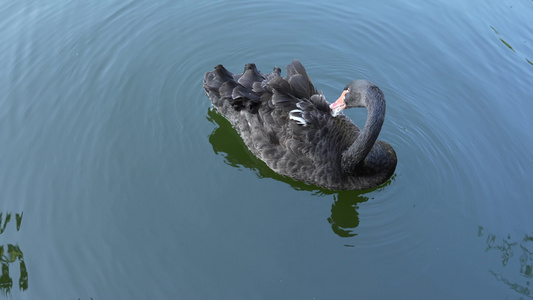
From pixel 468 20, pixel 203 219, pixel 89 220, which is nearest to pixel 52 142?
pixel 89 220

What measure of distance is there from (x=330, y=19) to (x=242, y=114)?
3633mm

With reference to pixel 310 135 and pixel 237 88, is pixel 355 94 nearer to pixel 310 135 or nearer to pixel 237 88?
pixel 310 135

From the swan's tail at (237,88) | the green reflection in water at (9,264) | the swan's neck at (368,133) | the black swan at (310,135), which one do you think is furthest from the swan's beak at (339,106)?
the green reflection in water at (9,264)

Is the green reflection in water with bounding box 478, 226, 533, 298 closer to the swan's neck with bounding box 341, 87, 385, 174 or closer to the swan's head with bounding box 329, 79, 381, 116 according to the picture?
the swan's neck with bounding box 341, 87, 385, 174

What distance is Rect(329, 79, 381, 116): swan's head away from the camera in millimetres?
5391

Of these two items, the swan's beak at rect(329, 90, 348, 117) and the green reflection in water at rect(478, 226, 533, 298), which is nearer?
the green reflection in water at rect(478, 226, 533, 298)

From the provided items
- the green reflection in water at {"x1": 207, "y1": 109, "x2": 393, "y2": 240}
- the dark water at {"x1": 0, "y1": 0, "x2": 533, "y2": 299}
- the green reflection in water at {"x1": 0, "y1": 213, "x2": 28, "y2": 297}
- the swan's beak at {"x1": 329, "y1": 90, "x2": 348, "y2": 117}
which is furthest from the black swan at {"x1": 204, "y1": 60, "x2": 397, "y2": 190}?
the green reflection in water at {"x1": 0, "y1": 213, "x2": 28, "y2": 297}

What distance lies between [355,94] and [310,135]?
0.74m

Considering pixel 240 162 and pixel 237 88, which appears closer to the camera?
pixel 237 88

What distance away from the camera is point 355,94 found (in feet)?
18.3

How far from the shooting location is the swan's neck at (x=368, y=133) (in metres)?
5.24

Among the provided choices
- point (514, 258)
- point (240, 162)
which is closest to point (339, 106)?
point (240, 162)

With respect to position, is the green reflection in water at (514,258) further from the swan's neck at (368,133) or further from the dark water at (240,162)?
the swan's neck at (368,133)

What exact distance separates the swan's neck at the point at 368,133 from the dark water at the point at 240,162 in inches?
21.2
